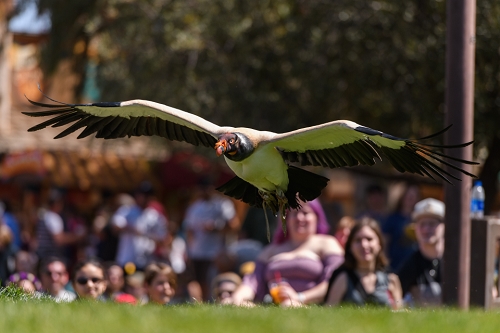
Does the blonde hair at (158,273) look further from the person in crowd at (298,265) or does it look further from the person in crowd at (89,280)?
the person in crowd at (298,265)

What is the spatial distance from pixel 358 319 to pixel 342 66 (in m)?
7.36

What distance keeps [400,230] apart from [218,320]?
7417mm

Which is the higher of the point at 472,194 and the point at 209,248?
the point at 472,194

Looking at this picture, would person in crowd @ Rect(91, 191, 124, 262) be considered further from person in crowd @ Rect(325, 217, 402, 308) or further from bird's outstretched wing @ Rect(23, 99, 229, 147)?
person in crowd @ Rect(325, 217, 402, 308)

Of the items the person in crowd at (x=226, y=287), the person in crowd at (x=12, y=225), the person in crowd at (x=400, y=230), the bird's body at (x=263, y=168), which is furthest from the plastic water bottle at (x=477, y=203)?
the person in crowd at (x=12, y=225)

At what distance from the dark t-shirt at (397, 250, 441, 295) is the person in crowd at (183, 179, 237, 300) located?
17.4ft

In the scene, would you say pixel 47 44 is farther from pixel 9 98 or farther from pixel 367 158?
pixel 9 98

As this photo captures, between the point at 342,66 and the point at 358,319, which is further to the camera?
the point at 342,66

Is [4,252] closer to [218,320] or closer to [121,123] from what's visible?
[121,123]

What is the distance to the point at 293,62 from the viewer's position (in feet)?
37.7

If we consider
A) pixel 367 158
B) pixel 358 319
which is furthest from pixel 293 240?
pixel 358 319

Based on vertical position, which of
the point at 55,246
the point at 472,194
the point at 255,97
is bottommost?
the point at 55,246

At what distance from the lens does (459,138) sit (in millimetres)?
7152

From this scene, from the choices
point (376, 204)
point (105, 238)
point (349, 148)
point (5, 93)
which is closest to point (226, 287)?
point (349, 148)
